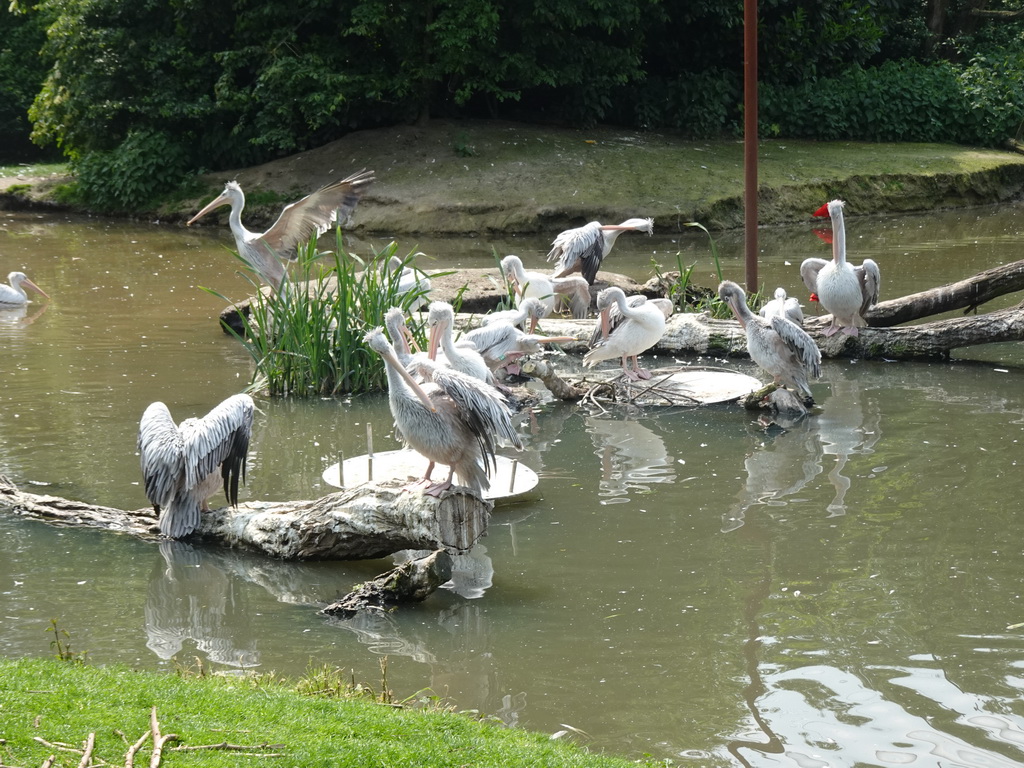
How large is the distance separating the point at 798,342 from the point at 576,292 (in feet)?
9.04

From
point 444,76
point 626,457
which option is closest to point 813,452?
point 626,457

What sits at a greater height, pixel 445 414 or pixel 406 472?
pixel 445 414

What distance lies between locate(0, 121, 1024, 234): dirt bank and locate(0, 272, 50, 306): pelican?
5989mm

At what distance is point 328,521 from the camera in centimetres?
509

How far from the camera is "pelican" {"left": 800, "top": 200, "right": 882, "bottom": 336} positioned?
872 centimetres

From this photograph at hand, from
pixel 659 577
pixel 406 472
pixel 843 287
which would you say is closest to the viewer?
pixel 659 577

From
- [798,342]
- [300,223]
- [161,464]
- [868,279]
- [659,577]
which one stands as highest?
[300,223]

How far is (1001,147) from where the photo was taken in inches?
817

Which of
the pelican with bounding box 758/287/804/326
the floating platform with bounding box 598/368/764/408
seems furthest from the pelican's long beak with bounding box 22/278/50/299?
the pelican with bounding box 758/287/804/326

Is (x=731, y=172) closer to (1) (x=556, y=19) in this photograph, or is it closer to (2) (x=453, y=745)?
(1) (x=556, y=19)

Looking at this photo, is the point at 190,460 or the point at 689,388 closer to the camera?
the point at 190,460

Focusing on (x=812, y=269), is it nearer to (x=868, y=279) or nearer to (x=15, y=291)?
(x=868, y=279)

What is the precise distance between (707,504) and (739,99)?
648 inches

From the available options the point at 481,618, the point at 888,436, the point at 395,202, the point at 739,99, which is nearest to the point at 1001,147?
the point at 739,99
